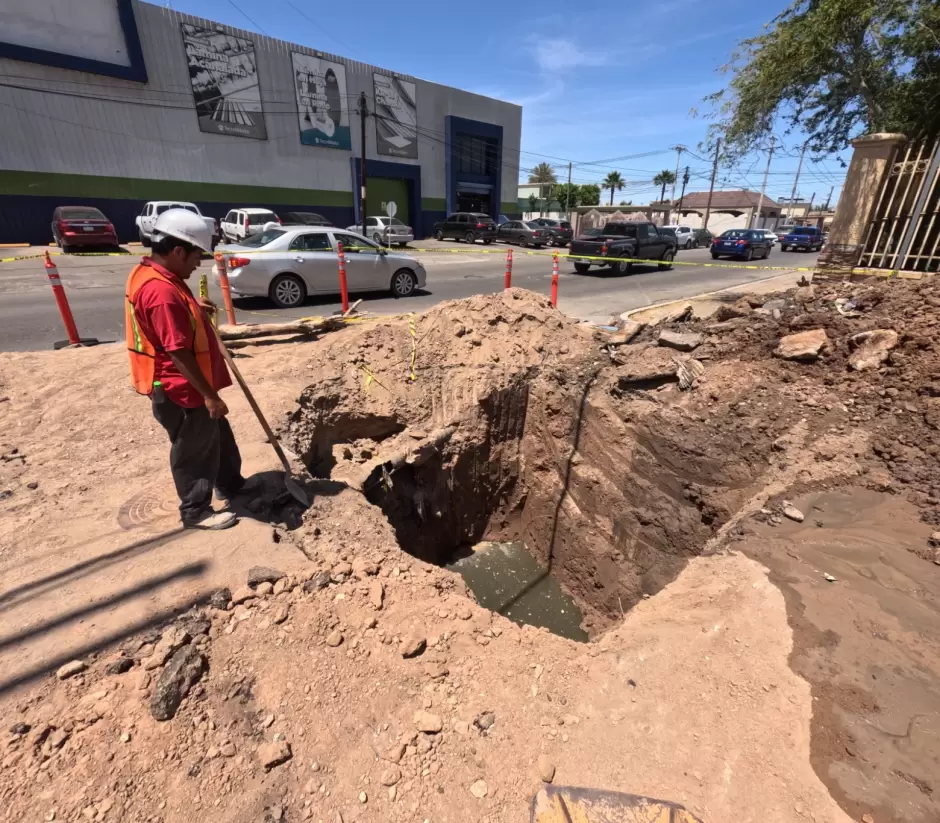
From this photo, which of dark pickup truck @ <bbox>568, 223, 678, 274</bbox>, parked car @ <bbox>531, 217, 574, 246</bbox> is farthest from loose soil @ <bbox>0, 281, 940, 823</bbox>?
parked car @ <bbox>531, 217, 574, 246</bbox>

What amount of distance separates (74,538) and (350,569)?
190 centimetres

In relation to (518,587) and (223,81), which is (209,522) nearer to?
(518,587)

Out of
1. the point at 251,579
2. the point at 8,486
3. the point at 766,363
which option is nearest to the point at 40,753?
the point at 251,579

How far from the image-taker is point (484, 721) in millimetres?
2441

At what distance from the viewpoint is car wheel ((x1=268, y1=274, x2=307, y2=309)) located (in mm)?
10469

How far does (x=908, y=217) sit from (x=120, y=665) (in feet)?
38.5

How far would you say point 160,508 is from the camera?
3.75m

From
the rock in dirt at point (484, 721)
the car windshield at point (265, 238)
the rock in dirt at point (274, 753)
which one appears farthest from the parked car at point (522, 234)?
the rock in dirt at point (274, 753)

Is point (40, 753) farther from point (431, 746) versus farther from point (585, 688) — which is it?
point (585, 688)

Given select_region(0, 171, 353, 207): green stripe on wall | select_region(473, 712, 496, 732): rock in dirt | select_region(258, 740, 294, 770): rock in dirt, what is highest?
select_region(0, 171, 353, 207): green stripe on wall

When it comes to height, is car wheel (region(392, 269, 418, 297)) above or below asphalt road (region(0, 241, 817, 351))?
above

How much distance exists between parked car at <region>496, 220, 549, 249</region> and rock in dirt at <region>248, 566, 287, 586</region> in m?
29.0

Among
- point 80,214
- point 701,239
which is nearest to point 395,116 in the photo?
point 80,214

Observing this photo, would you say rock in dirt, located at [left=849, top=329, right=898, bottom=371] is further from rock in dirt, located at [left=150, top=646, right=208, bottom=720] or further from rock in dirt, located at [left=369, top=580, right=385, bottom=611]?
rock in dirt, located at [left=150, top=646, right=208, bottom=720]
